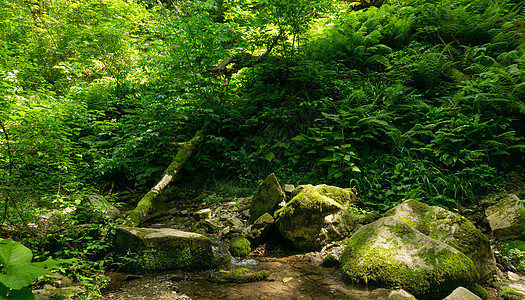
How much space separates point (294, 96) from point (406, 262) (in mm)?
5576

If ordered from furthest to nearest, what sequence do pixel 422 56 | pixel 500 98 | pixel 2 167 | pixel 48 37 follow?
pixel 48 37 → pixel 422 56 → pixel 500 98 → pixel 2 167

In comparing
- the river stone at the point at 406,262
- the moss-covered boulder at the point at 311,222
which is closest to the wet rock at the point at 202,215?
the moss-covered boulder at the point at 311,222

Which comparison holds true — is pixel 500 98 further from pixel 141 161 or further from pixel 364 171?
pixel 141 161

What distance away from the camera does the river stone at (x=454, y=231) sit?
329 centimetres

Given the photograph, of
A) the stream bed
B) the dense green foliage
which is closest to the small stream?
the stream bed

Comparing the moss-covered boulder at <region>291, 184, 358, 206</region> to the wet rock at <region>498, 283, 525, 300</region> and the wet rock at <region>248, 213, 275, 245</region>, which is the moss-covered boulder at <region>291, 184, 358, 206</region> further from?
the wet rock at <region>498, 283, 525, 300</region>

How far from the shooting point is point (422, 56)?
716 cm

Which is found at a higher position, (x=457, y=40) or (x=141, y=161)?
(x=457, y=40)

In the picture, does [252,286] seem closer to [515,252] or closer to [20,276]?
[20,276]

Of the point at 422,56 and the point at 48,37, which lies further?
the point at 48,37

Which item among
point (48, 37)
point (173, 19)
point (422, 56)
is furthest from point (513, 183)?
point (48, 37)

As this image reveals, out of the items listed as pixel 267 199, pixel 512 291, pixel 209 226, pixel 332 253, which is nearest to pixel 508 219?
pixel 512 291

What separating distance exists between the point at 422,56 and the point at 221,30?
18.9 ft

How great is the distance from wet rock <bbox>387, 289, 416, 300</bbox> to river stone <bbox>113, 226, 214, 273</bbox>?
2.43m
